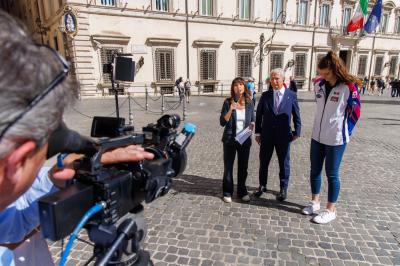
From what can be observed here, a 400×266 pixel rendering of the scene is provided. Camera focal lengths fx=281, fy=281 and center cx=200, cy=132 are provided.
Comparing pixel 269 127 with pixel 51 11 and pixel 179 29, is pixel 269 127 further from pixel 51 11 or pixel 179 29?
pixel 51 11

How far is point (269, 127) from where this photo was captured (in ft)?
12.8

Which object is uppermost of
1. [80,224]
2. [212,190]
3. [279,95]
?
[279,95]

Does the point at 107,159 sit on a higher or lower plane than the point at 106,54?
lower

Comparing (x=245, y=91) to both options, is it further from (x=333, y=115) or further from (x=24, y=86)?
(x=24, y=86)

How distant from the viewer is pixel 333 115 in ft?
10.6

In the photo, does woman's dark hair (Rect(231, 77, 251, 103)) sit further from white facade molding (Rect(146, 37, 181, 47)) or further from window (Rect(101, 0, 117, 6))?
window (Rect(101, 0, 117, 6))

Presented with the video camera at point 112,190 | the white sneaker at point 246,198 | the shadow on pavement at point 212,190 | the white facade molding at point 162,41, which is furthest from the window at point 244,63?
the video camera at point 112,190

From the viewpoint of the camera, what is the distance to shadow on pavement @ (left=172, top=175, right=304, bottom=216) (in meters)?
3.88

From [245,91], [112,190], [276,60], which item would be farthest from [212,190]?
[276,60]

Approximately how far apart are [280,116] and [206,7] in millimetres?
20072

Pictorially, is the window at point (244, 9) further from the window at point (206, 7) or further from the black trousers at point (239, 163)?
the black trousers at point (239, 163)

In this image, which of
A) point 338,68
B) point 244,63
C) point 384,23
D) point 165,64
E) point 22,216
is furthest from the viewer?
point 384,23

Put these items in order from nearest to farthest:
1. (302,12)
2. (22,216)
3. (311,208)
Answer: (22,216) → (311,208) → (302,12)

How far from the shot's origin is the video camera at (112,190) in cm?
74
